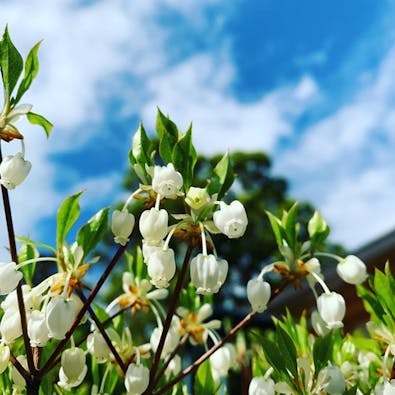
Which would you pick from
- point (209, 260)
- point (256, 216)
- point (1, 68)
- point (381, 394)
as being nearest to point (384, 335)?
point (381, 394)

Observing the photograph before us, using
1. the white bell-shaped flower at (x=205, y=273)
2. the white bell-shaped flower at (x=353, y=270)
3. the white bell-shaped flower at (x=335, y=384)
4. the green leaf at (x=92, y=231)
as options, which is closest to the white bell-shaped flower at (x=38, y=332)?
the green leaf at (x=92, y=231)

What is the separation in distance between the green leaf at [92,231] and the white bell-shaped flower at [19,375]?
0.22m

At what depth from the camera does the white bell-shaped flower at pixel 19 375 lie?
1.22 metres

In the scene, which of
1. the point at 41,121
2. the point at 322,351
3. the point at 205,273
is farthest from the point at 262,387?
the point at 41,121

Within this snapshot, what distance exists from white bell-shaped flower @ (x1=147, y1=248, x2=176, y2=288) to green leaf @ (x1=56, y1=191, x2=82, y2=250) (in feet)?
0.52

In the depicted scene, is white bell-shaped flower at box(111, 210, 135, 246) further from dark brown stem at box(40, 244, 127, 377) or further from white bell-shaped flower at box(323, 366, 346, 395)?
white bell-shaped flower at box(323, 366, 346, 395)

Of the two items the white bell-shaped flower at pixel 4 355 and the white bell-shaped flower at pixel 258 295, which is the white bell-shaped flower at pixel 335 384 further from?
the white bell-shaped flower at pixel 4 355

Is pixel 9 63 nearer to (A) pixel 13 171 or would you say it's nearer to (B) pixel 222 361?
(A) pixel 13 171

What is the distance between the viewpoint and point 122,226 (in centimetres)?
115

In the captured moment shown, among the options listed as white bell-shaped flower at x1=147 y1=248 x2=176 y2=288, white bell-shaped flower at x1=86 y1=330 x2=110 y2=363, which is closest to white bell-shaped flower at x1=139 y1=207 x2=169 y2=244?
white bell-shaped flower at x1=147 y1=248 x2=176 y2=288

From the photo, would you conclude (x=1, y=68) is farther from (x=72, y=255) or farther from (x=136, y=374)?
(x=136, y=374)

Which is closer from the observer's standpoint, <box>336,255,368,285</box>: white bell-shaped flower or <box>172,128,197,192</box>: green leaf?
<box>172,128,197,192</box>: green leaf

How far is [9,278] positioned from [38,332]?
89mm

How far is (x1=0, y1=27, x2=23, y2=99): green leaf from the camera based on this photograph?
3.67ft
